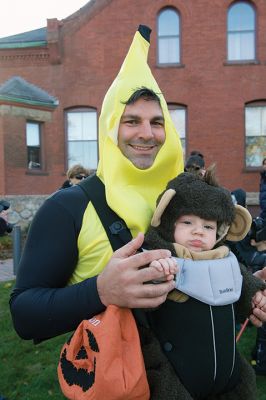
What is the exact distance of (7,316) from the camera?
19.8ft

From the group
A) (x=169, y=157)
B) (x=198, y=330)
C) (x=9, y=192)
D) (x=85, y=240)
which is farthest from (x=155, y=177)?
(x=9, y=192)

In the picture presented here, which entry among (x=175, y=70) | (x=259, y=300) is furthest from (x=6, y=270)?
(x=175, y=70)

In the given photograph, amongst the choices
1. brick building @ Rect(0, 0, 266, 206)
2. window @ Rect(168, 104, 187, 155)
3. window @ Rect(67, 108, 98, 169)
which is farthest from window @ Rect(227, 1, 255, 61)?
window @ Rect(67, 108, 98, 169)

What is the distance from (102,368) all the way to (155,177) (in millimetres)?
857

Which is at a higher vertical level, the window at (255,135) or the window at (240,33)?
the window at (240,33)

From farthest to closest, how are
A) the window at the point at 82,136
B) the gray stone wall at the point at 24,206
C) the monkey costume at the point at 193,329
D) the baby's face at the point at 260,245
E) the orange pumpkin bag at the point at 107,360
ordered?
1. the window at the point at 82,136
2. the gray stone wall at the point at 24,206
3. the baby's face at the point at 260,245
4. the monkey costume at the point at 193,329
5. the orange pumpkin bag at the point at 107,360

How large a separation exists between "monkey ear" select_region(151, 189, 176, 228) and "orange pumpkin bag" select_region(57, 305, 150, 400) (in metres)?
0.38

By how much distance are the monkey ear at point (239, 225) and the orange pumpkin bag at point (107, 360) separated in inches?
26.7

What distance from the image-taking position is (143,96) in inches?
76.1

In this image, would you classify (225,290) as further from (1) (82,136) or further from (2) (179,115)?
(1) (82,136)

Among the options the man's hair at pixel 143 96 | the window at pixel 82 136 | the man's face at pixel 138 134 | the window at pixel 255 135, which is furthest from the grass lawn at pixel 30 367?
the window at pixel 255 135

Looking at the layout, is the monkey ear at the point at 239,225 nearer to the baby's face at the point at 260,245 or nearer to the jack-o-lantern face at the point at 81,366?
the jack-o-lantern face at the point at 81,366

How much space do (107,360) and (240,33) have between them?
15522 mm

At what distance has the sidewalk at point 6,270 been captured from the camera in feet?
27.7
